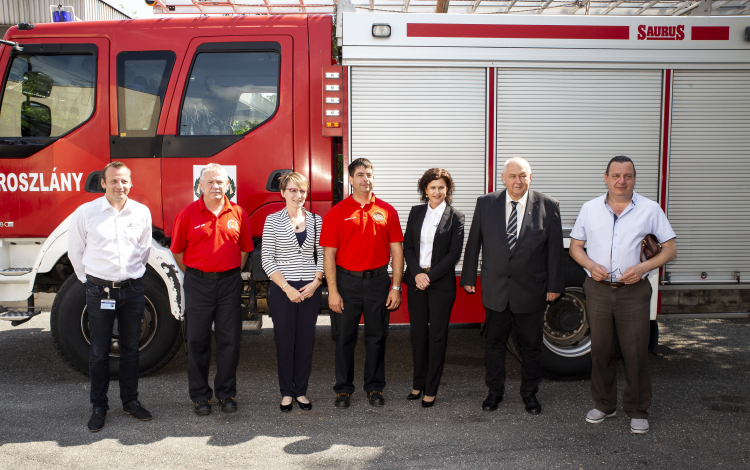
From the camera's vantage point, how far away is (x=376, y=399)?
3.80 metres

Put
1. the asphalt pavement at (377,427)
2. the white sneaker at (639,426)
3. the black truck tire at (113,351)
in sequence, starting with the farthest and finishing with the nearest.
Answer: the black truck tire at (113,351), the white sneaker at (639,426), the asphalt pavement at (377,427)

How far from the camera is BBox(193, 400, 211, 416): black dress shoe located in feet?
11.9

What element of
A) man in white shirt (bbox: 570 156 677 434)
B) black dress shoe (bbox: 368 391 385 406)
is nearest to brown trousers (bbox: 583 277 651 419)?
man in white shirt (bbox: 570 156 677 434)

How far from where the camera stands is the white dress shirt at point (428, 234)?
3713mm

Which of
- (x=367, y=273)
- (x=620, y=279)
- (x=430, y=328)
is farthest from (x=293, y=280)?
(x=620, y=279)

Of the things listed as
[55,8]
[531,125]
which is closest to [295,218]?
[531,125]

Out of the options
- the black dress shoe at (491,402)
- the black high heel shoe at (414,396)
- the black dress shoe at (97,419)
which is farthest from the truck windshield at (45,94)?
the black dress shoe at (491,402)

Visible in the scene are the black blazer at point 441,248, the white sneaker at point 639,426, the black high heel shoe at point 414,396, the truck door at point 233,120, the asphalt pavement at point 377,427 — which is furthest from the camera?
the truck door at point 233,120

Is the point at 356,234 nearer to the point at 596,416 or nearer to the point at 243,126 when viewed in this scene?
the point at 243,126

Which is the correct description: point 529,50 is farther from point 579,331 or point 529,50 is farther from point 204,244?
point 204,244

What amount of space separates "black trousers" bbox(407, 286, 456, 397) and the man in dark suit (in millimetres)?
222

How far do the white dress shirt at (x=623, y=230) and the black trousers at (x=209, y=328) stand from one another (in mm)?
2508

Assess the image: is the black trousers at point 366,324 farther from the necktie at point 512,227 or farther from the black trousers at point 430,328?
the necktie at point 512,227

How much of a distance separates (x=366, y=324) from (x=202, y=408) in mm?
1278
